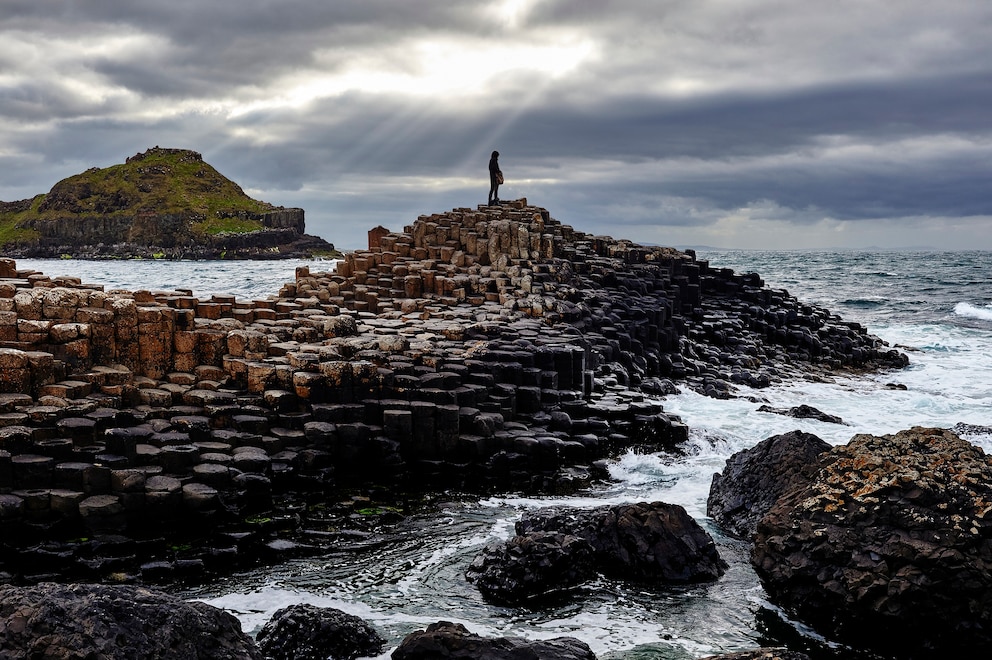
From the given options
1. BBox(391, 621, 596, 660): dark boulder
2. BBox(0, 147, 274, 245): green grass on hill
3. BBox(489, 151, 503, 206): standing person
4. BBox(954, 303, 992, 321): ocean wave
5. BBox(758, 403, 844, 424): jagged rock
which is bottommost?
BBox(391, 621, 596, 660): dark boulder

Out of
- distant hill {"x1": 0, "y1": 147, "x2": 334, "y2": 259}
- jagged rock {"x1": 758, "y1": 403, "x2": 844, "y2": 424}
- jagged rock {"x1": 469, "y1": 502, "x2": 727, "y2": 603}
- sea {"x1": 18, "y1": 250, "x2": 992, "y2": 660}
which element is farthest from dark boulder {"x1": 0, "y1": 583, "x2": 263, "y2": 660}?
distant hill {"x1": 0, "y1": 147, "x2": 334, "y2": 259}

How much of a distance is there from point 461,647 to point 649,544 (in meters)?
3.96

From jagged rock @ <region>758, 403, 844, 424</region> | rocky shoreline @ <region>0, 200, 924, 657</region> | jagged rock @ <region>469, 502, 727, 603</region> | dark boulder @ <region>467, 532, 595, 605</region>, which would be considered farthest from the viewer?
jagged rock @ <region>758, 403, 844, 424</region>

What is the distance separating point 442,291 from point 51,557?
53.3ft

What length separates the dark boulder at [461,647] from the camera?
7598 mm

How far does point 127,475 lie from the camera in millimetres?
12320

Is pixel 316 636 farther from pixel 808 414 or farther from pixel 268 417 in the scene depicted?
pixel 808 414

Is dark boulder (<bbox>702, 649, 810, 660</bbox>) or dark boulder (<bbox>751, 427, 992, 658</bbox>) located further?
dark boulder (<bbox>751, 427, 992, 658</bbox>)

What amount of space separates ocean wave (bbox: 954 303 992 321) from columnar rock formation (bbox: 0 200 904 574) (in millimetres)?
26597

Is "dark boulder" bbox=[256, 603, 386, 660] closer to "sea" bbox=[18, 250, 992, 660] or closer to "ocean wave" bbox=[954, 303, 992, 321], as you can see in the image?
"sea" bbox=[18, 250, 992, 660]

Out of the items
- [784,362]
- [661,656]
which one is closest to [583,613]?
[661,656]

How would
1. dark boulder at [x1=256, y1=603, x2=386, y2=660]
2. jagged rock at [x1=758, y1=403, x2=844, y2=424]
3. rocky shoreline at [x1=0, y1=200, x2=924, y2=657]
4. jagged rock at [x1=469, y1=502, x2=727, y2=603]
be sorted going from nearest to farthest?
dark boulder at [x1=256, y1=603, x2=386, y2=660]
jagged rock at [x1=469, y1=502, x2=727, y2=603]
rocky shoreline at [x1=0, y1=200, x2=924, y2=657]
jagged rock at [x1=758, y1=403, x2=844, y2=424]

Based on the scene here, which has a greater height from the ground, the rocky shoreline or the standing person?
the standing person

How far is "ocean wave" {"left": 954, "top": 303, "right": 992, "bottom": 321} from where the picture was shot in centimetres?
4269
